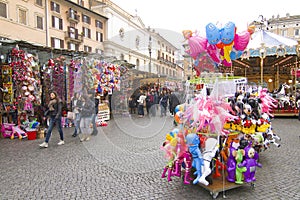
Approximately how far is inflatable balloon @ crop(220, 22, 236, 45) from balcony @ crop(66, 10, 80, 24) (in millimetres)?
23031

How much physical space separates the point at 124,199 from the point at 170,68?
2802 centimetres

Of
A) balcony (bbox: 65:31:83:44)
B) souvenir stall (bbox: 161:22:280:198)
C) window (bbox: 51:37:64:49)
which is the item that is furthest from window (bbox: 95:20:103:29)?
souvenir stall (bbox: 161:22:280:198)

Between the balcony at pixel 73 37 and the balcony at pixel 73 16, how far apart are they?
4.59 ft

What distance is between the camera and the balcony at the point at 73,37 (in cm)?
2328

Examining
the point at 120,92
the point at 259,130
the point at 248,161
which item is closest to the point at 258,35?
the point at 120,92

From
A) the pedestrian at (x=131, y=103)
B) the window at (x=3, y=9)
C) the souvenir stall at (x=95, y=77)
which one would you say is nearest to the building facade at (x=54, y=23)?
the window at (x=3, y=9)

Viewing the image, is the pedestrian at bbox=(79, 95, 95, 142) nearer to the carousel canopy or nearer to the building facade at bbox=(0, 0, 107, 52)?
the carousel canopy

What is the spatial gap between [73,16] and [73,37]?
7.51 ft

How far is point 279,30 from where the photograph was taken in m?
48.7

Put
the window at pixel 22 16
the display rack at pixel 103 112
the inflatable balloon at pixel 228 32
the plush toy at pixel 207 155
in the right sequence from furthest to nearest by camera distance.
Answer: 1. the window at pixel 22 16
2. the display rack at pixel 103 112
3. the inflatable balloon at pixel 228 32
4. the plush toy at pixel 207 155

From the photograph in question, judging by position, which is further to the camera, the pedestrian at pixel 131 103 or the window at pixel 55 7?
the window at pixel 55 7

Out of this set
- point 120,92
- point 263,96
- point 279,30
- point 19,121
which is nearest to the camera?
point 263,96

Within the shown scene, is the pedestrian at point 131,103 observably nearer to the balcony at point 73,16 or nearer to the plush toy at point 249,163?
the plush toy at point 249,163

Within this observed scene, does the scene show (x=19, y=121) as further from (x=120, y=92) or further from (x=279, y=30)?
(x=279, y=30)
